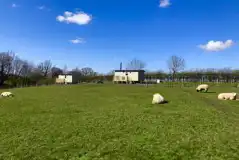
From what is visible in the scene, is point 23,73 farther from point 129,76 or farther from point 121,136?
point 121,136

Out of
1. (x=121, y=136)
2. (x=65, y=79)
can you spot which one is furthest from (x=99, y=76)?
(x=121, y=136)

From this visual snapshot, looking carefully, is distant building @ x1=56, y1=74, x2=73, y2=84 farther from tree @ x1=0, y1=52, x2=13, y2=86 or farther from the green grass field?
the green grass field

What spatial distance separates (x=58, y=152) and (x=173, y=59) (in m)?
118

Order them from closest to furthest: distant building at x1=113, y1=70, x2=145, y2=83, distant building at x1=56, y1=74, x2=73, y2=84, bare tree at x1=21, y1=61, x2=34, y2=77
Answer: distant building at x1=113, y1=70, x2=145, y2=83 < distant building at x1=56, y1=74, x2=73, y2=84 < bare tree at x1=21, y1=61, x2=34, y2=77

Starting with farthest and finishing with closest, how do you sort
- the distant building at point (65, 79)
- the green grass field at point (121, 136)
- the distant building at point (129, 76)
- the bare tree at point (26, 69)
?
the bare tree at point (26, 69), the distant building at point (65, 79), the distant building at point (129, 76), the green grass field at point (121, 136)

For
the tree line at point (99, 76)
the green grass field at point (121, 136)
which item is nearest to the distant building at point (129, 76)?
the tree line at point (99, 76)

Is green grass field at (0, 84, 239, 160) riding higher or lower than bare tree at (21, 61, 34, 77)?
lower

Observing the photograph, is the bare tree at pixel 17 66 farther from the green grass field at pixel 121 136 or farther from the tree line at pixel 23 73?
the green grass field at pixel 121 136

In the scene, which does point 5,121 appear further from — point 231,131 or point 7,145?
point 231,131

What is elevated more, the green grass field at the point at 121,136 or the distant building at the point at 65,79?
the distant building at the point at 65,79

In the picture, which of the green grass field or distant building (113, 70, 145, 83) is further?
distant building (113, 70, 145, 83)

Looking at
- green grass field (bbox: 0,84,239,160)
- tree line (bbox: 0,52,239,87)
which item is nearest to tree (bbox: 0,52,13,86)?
tree line (bbox: 0,52,239,87)

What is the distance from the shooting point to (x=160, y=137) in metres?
13.8

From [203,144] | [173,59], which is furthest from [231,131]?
[173,59]
